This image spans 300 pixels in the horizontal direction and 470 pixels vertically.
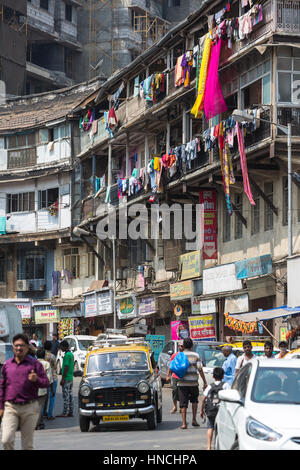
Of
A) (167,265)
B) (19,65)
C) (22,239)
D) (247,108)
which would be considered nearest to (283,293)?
(247,108)

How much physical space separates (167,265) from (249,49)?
42.2 feet

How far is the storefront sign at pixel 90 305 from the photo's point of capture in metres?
48.8

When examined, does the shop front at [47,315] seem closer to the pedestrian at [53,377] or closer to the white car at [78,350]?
the white car at [78,350]

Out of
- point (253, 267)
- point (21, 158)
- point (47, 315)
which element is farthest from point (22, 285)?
point (253, 267)

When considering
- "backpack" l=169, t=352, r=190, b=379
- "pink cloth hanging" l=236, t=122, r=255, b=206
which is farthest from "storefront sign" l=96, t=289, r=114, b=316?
"backpack" l=169, t=352, r=190, b=379

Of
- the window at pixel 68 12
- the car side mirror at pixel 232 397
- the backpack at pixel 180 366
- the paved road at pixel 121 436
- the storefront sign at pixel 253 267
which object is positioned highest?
the window at pixel 68 12

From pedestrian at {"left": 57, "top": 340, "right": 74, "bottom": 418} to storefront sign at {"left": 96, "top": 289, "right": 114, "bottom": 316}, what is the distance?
24.6m

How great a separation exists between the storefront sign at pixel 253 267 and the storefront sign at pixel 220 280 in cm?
36

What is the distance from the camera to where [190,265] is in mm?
38719

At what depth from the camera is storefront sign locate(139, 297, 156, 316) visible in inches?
1682

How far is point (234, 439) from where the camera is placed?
10.3m

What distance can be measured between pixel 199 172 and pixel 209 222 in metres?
3.26

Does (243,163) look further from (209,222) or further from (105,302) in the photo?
(105,302)

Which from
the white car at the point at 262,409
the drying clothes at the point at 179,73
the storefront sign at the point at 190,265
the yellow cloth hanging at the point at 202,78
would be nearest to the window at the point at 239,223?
the storefront sign at the point at 190,265
